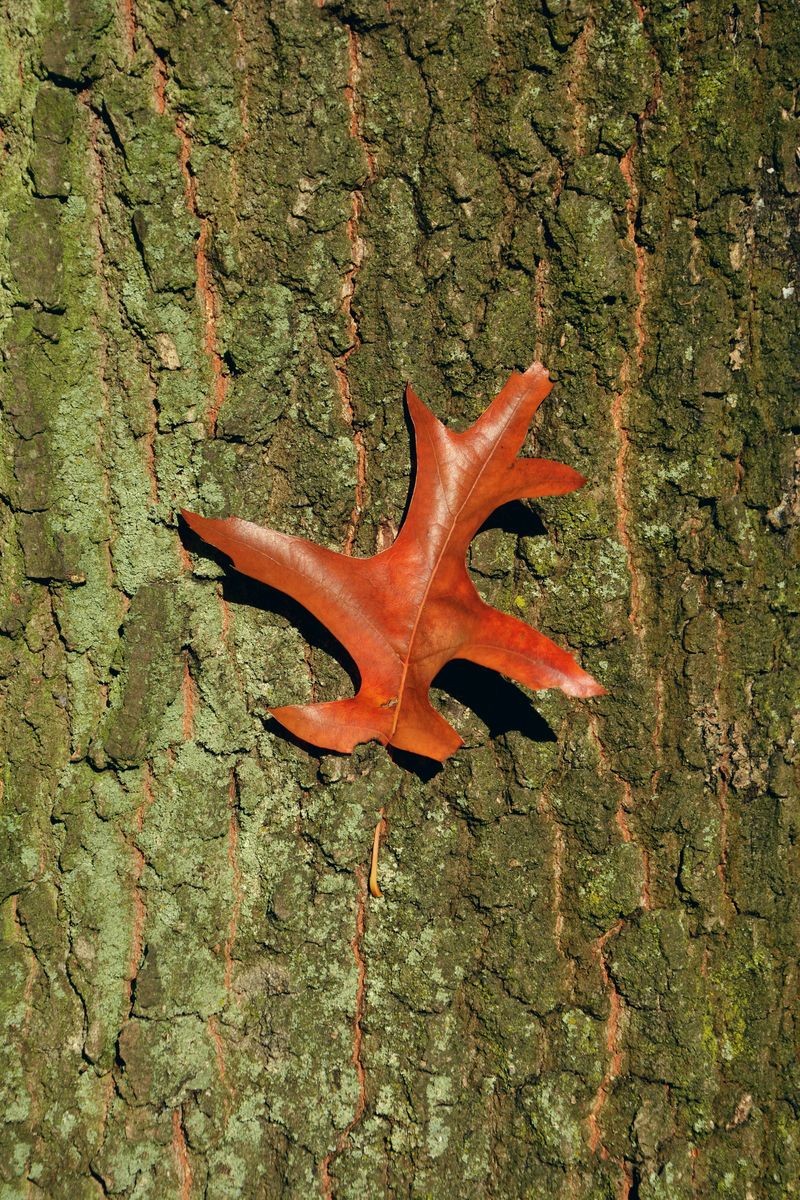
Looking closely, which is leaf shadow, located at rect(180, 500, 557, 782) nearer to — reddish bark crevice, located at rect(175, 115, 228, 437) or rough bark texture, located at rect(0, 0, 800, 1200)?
rough bark texture, located at rect(0, 0, 800, 1200)

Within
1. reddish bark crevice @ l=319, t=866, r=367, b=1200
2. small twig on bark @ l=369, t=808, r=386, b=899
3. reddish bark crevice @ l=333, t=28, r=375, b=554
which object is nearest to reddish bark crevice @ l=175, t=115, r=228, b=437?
reddish bark crevice @ l=333, t=28, r=375, b=554

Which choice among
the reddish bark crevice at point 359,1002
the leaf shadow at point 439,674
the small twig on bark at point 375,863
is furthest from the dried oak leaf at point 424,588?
the reddish bark crevice at point 359,1002

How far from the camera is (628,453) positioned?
1.77 metres

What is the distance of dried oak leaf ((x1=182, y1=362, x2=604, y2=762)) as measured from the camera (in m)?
1.67

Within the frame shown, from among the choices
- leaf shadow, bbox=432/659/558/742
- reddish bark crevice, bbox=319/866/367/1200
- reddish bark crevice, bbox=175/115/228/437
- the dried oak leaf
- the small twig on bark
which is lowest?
reddish bark crevice, bbox=319/866/367/1200

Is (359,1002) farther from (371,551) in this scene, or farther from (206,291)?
(206,291)

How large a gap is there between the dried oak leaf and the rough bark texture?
0.27ft

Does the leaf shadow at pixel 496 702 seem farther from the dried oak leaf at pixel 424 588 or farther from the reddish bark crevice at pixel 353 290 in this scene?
the reddish bark crevice at pixel 353 290

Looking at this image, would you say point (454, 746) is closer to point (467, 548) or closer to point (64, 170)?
point (467, 548)

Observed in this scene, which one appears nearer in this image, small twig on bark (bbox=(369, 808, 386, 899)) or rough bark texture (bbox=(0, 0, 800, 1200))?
rough bark texture (bbox=(0, 0, 800, 1200))

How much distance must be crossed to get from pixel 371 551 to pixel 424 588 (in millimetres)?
140

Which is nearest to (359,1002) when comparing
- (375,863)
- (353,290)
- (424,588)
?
(375,863)

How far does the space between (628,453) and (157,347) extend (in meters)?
0.93

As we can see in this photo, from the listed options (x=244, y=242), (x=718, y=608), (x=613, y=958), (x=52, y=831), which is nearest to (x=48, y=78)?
(x=244, y=242)
